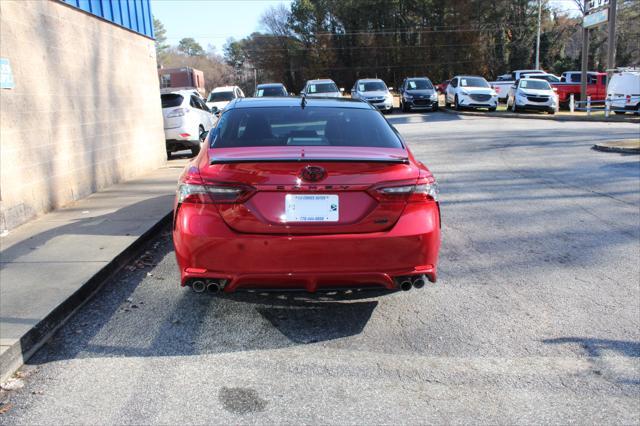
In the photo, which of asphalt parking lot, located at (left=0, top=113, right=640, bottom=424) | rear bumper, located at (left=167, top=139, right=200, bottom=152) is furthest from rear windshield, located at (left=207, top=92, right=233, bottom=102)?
asphalt parking lot, located at (left=0, top=113, right=640, bottom=424)

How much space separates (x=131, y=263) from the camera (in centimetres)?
559

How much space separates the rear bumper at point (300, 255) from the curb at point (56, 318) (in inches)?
42.5

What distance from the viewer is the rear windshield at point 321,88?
25172 millimetres

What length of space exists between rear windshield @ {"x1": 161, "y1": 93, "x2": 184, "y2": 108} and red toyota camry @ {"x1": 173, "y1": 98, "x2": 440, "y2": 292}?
35.0ft

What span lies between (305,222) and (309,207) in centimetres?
10

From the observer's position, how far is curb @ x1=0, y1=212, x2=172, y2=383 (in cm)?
344

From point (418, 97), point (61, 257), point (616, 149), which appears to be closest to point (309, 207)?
point (61, 257)

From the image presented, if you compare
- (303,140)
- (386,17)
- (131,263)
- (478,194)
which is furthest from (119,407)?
(386,17)

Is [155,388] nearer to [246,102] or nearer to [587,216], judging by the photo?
[246,102]

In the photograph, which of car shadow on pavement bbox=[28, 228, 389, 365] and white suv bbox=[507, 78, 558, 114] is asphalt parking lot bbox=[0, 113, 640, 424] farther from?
white suv bbox=[507, 78, 558, 114]

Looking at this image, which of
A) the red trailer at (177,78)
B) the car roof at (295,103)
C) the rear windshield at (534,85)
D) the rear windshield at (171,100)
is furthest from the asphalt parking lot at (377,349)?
the red trailer at (177,78)

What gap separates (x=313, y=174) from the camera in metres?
3.57

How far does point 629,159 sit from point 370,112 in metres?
9.00

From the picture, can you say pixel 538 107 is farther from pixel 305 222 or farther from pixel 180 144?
pixel 305 222
